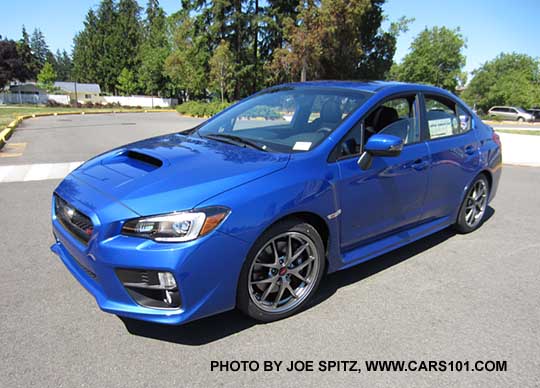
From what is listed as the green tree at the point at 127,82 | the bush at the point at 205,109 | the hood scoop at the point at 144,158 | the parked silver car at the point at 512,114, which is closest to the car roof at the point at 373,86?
the hood scoop at the point at 144,158

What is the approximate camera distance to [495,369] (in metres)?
2.53

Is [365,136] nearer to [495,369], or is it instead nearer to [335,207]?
[335,207]

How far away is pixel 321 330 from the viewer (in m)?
2.86

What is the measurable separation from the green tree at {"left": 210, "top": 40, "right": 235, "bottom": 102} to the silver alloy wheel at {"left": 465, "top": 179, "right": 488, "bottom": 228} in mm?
33754

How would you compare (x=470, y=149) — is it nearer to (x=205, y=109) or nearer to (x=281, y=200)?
(x=281, y=200)

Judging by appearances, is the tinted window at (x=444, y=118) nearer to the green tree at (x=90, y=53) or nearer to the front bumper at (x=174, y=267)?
the front bumper at (x=174, y=267)

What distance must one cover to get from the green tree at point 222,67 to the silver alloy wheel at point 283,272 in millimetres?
35317

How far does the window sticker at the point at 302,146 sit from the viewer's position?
313cm

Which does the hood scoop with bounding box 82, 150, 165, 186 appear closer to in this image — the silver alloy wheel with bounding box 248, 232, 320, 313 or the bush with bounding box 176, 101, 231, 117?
the silver alloy wheel with bounding box 248, 232, 320, 313

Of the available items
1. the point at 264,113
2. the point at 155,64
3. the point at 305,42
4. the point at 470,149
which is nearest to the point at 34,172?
the point at 264,113

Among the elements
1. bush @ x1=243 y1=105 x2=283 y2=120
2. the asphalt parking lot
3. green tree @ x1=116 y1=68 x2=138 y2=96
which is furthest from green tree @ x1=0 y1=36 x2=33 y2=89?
bush @ x1=243 y1=105 x2=283 y2=120

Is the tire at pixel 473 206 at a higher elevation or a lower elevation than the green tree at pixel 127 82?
lower

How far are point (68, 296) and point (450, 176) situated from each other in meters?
3.62

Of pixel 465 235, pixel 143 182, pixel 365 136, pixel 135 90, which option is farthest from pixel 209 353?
pixel 135 90
